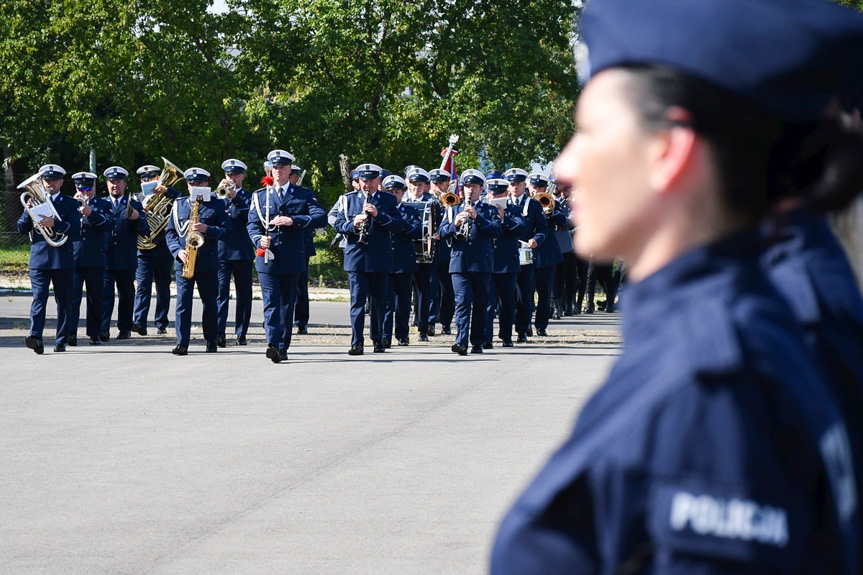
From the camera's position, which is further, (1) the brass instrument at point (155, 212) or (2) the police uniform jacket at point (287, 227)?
(1) the brass instrument at point (155, 212)

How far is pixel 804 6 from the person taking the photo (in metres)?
1.41

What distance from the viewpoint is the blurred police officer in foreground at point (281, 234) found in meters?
13.9

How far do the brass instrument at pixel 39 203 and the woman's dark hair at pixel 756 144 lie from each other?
13.7 m

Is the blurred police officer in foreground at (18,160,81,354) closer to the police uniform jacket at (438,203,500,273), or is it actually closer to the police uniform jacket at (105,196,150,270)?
the police uniform jacket at (105,196,150,270)

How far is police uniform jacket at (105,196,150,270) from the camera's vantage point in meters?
17.5

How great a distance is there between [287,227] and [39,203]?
2901 mm

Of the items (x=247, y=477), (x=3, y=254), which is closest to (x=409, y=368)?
(x=247, y=477)

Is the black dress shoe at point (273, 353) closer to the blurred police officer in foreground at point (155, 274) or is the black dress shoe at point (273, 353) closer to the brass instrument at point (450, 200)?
the brass instrument at point (450, 200)

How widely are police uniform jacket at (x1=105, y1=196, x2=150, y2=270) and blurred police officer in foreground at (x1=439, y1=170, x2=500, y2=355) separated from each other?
13.9 ft

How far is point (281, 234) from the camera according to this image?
1409 cm

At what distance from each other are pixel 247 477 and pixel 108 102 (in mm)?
31627

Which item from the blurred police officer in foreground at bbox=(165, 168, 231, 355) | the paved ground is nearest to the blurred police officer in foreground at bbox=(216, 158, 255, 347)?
the blurred police officer in foreground at bbox=(165, 168, 231, 355)

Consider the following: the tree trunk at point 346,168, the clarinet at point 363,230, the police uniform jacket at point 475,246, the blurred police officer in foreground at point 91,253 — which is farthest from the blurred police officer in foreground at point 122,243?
the tree trunk at point 346,168

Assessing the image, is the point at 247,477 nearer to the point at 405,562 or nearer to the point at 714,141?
the point at 405,562
